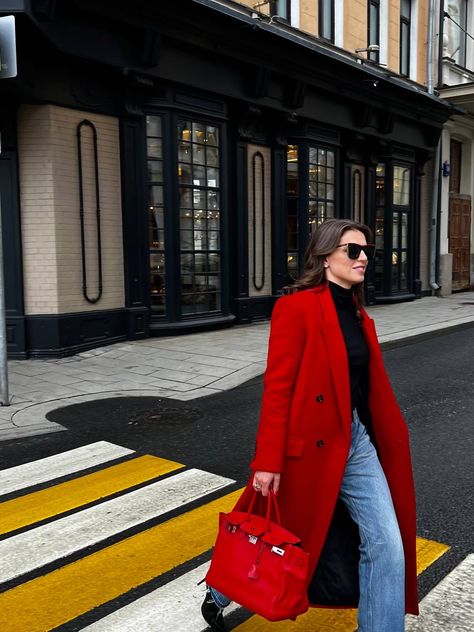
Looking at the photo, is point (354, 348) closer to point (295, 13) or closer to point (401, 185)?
point (295, 13)

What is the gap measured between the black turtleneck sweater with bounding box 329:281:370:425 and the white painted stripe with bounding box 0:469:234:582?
2000 millimetres

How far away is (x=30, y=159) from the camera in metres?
9.35

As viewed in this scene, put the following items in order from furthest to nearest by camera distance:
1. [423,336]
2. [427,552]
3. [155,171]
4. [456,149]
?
[456,149] → [423,336] → [155,171] → [427,552]

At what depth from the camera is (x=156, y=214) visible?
10.9 m

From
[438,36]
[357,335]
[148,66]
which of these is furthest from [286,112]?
[357,335]

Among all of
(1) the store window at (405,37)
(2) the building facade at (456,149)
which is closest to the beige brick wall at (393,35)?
(1) the store window at (405,37)

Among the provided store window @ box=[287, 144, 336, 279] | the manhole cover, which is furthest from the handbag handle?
store window @ box=[287, 144, 336, 279]

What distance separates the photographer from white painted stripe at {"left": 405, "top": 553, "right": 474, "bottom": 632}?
2824 mm

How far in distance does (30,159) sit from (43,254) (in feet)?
4.64

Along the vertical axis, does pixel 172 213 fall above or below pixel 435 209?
below

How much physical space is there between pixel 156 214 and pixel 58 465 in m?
6.53

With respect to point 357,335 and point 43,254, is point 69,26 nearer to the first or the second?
point 43,254

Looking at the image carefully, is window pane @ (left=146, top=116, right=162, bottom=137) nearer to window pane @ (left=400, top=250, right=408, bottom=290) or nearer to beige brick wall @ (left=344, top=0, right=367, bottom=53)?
beige brick wall @ (left=344, top=0, right=367, bottom=53)

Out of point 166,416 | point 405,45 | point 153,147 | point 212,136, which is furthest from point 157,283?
point 405,45
